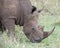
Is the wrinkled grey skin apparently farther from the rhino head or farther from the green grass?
the green grass

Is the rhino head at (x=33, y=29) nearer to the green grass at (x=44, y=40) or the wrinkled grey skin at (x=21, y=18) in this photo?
the wrinkled grey skin at (x=21, y=18)

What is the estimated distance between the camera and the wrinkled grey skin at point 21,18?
34.4ft

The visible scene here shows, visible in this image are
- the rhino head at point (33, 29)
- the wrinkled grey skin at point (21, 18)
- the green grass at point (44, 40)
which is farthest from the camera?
the rhino head at point (33, 29)

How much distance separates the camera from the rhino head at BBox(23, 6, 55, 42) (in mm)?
10789

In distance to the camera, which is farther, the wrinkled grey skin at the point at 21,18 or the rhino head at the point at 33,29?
the rhino head at the point at 33,29

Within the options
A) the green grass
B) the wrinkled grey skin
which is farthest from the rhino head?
the green grass

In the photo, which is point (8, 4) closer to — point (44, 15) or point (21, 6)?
point (21, 6)

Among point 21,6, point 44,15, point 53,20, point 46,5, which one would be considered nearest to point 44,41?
point 21,6

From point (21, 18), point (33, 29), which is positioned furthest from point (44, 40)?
point (21, 18)

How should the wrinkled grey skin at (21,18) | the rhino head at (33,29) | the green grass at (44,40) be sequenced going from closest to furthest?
1. the green grass at (44,40)
2. the wrinkled grey skin at (21,18)
3. the rhino head at (33,29)

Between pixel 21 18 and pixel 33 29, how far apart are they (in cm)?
48

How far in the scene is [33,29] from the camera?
35.6 feet

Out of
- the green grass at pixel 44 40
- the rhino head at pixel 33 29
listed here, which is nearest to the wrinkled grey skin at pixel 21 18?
the rhino head at pixel 33 29

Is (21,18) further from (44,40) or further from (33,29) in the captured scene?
(44,40)
